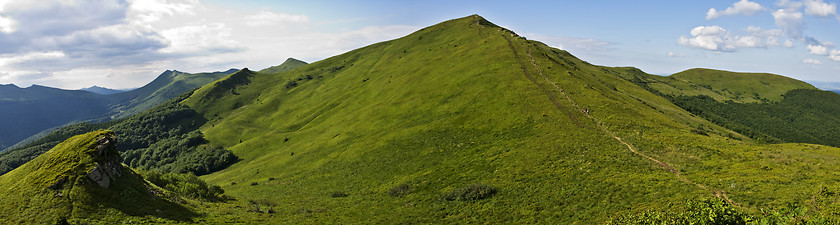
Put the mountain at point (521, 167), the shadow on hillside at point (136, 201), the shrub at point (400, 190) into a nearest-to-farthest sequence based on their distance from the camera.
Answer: the mountain at point (521, 167) < the shadow on hillside at point (136, 201) < the shrub at point (400, 190)

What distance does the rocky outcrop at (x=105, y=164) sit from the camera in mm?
36094

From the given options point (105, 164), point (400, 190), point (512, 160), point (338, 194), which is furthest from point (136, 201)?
point (512, 160)

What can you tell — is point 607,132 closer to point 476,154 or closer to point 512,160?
point 512,160

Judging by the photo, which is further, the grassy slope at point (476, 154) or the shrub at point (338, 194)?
the shrub at point (338, 194)

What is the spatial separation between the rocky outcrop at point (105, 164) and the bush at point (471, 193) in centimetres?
3841

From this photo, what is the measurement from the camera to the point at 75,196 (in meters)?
32.8

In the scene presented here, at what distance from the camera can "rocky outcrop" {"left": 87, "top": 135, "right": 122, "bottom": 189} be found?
3609 cm

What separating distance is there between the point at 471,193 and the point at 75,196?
136 feet

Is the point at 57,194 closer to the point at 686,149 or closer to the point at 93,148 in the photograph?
the point at 93,148

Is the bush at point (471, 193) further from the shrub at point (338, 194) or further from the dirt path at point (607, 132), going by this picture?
the dirt path at point (607, 132)

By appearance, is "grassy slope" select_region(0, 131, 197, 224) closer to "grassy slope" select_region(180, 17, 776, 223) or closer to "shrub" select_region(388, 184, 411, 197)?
"grassy slope" select_region(180, 17, 776, 223)

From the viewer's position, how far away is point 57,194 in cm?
3284

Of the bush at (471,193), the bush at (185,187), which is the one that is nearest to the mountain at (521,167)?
the bush at (471,193)

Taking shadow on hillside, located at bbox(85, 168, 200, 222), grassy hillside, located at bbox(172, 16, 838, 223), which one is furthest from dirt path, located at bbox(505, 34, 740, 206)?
shadow on hillside, located at bbox(85, 168, 200, 222)
